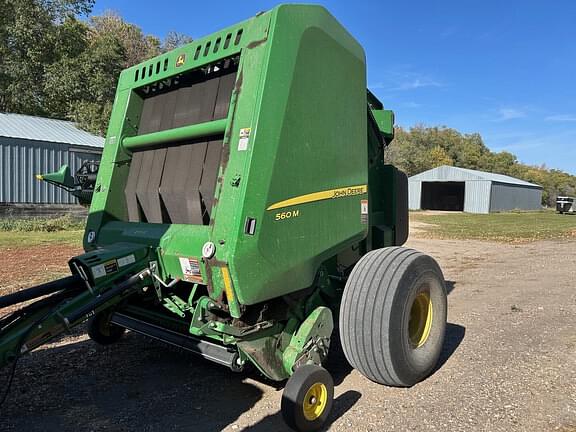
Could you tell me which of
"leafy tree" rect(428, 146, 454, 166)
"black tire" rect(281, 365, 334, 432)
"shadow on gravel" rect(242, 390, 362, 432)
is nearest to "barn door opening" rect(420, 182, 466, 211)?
"leafy tree" rect(428, 146, 454, 166)

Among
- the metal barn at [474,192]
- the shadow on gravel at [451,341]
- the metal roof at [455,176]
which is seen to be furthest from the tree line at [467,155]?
the shadow on gravel at [451,341]

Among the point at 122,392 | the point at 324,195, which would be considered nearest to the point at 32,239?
the point at 122,392

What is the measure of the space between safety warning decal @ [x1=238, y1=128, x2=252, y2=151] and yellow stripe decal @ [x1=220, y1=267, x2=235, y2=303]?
2.42 ft

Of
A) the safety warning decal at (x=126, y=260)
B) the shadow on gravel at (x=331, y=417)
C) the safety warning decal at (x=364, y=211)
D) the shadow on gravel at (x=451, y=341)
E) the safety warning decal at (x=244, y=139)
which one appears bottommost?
the shadow on gravel at (x=331, y=417)

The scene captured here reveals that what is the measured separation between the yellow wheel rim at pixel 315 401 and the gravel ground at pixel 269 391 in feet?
0.58

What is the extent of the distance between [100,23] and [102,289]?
1635 inches

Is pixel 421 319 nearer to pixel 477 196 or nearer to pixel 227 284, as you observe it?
pixel 227 284

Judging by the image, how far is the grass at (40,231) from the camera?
12625 millimetres

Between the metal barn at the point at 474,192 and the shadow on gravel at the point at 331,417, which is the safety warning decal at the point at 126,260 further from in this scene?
the metal barn at the point at 474,192

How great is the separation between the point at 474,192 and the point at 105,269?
44407 mm

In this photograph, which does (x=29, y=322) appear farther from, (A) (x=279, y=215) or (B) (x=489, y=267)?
(B) (x=489, y=267)

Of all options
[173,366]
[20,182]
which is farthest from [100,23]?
[173,366]

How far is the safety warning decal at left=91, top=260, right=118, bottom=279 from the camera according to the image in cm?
300

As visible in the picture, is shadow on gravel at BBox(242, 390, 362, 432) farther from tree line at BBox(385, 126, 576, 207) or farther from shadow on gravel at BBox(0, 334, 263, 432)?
tree line at BBox(385, 126, 576, 207)
